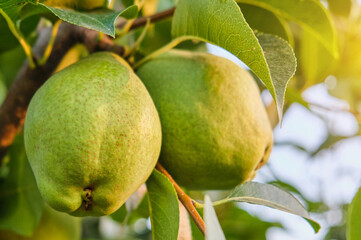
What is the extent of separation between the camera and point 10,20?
76 centimetres

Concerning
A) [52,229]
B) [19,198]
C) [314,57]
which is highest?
[314,57]

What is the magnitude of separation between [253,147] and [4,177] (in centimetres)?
75

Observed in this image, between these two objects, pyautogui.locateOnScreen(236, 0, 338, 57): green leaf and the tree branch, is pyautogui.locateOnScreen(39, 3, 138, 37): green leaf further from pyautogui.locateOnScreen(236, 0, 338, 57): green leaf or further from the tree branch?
pyautogui.locateOnScreen(236, 0, 338, 57): green leaf

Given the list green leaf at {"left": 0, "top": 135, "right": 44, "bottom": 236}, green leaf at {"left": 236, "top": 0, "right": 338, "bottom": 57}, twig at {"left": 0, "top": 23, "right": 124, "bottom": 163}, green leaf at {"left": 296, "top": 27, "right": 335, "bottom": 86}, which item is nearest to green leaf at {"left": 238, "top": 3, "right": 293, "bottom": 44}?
green leaf at {"left": 236, "top": 0, "right": 338, "bottom": 57}

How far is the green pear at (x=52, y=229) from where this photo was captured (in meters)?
1.14

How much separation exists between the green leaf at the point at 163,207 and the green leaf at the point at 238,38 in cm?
22

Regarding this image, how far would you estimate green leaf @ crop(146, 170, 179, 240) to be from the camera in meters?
0.68

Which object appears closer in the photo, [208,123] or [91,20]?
[91,20]

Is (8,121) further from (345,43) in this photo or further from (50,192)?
(345,43)

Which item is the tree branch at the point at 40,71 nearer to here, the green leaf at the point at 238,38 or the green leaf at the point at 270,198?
the green leaf at the point at 238,38

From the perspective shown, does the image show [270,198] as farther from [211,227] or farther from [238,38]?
[238,38]

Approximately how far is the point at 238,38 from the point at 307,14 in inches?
13.9

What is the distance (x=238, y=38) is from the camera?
25.4 inches

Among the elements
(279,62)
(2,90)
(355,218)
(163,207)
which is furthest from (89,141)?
(2,90)
